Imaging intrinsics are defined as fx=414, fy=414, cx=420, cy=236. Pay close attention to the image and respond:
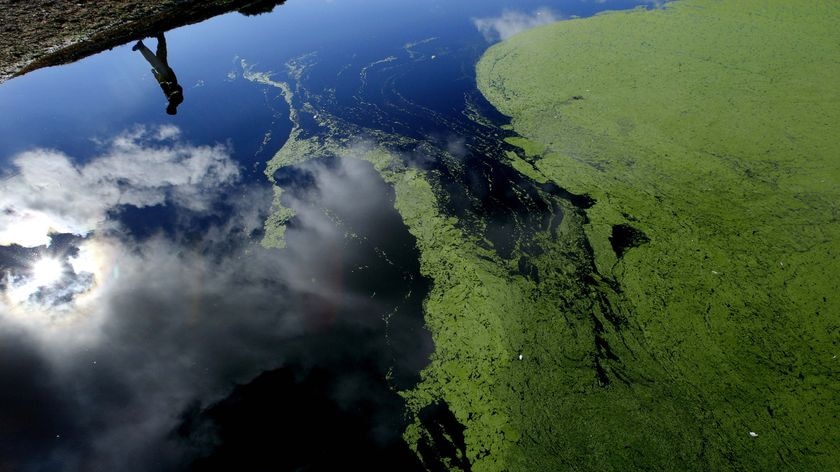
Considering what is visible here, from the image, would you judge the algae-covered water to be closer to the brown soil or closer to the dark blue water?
the dark blue water

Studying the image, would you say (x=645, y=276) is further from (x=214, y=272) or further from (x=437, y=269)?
(x=214, y=272)

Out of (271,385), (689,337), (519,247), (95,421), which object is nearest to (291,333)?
(271,385)

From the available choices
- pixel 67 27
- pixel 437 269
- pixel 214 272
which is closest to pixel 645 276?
pixel 437 269

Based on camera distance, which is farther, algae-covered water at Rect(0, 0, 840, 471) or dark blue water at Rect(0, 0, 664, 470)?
dark blue water at Rect(0, 0, 664, 470)

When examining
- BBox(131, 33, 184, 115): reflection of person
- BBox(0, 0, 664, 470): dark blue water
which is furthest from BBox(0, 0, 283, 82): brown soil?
BBox(131, 33, 184, 115): reflection of person

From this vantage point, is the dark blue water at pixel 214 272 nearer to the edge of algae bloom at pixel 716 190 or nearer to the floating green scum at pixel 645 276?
the floating green scum at pixel 645 276

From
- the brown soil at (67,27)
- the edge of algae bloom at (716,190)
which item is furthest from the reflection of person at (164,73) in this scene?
the edge of algae bloom at (716,190)
